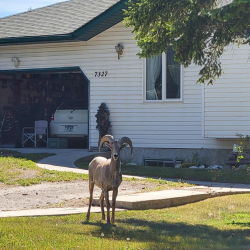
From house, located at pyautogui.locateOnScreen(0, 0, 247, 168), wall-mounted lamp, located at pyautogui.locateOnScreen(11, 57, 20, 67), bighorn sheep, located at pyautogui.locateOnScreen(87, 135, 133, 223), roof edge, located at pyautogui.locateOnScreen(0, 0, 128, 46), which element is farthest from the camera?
wall-mounted lamp, located at pyautogui.locateOnScreen(11, 57, 20, 67)

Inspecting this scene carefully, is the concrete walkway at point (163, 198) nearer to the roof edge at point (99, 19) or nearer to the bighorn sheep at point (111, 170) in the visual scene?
the bighorn sheep at point (111, 170)

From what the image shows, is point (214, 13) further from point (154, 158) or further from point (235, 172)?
point (154, 158)

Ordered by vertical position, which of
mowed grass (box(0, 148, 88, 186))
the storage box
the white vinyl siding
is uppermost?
the white vinyl siding

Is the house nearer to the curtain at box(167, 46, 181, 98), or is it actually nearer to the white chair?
the curtain at box(167, 46, 181, 98)

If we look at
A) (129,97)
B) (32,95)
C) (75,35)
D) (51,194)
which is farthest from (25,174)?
(32,95)

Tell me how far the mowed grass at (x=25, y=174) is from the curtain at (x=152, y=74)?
4554 millimetres

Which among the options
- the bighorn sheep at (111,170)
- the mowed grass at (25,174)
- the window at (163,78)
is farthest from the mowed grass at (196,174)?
the bighorn sheep at (111,170)

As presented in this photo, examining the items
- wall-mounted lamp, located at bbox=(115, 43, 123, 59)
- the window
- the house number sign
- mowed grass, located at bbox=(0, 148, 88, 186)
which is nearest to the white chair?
the house number sign

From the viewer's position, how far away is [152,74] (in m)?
18.0

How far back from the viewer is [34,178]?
527 inches

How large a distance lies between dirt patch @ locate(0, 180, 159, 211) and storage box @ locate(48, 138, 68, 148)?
7.20 m

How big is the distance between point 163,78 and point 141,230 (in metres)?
10.3

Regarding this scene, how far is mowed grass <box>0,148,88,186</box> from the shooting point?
1307cm

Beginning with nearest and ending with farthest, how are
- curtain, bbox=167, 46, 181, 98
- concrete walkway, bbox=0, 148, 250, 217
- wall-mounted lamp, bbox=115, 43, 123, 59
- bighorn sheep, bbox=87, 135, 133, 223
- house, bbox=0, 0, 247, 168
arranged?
Result: bighorn sheep, bbox=87, 135, 133, 223, concrete walkway, bbox=0, 148, 250, 217, house, bbox=0, 0, 247, 168, curtain, bbox=167, 46, 181, 98, wall-mounted lamp, bbox=115, 43, 123, 59
